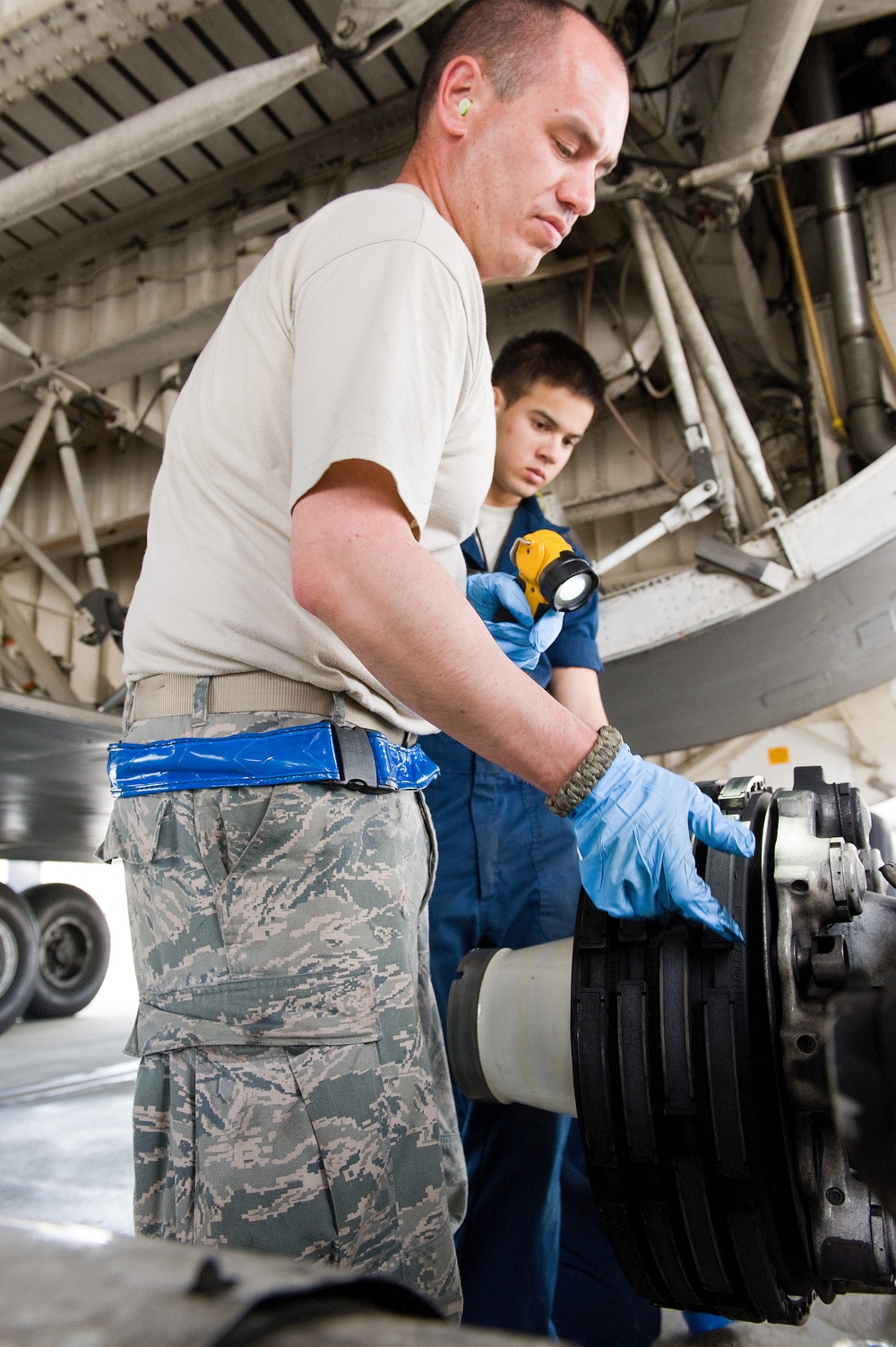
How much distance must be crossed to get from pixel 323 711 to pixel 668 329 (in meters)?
2.32

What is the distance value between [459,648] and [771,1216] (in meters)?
0.59

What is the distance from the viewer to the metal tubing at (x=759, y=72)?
2.21 metres

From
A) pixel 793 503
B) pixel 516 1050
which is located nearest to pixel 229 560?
pixel 516 1050

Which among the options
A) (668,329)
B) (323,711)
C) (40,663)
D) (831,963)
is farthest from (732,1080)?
(40,663)

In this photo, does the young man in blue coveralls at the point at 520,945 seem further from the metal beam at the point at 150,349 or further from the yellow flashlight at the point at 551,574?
the metal beam at the point at 150,349

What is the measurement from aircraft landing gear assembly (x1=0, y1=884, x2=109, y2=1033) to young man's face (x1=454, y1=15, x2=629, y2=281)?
4.15m

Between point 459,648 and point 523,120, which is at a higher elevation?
point 523,120

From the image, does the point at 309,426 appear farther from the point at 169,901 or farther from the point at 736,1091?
the point at 736,1091

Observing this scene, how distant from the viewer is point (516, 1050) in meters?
0.97

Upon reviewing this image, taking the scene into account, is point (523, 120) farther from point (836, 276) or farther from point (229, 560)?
point (836, 276)

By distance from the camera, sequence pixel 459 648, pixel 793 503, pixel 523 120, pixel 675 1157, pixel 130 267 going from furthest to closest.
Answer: pixel 793 503 < pixel 130 267 < pixel 523 120 < pixel 675 1157 < pixel 459 648

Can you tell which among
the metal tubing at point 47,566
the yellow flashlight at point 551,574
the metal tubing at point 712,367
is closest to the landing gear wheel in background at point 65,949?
the metal tubing at point 47,566

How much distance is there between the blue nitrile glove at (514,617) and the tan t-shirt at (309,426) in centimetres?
25

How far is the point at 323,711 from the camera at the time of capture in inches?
34.4
